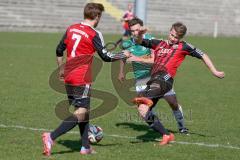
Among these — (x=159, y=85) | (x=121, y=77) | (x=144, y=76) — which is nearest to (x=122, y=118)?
(x=121, y=77)

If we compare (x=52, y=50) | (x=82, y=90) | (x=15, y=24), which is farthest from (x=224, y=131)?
(x=15, y=24)

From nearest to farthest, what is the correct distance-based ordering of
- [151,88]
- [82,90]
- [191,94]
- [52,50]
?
[82,90] → [151,88] → [191,94] → [52,50]

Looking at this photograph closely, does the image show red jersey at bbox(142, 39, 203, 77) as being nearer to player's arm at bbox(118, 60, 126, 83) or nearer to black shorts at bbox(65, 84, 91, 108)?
player's arm at bbox(118, 60, 126, 83)

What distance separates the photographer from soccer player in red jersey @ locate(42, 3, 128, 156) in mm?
7598

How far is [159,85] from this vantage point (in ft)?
28.9

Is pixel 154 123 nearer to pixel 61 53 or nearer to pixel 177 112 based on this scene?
pixel 177 112

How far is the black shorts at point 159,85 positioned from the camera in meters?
8.80

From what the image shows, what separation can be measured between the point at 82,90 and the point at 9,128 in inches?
76.9

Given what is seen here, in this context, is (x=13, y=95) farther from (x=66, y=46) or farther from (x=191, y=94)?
(x=66, y=46)

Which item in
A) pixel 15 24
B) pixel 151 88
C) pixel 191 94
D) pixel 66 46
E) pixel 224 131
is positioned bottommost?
pixel 15 24

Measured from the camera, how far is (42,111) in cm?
1093

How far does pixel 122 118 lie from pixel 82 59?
3.24m

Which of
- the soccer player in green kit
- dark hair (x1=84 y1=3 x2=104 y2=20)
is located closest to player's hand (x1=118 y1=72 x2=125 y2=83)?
the soccer player in green kit

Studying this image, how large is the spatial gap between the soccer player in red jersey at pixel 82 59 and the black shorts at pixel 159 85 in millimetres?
1216
